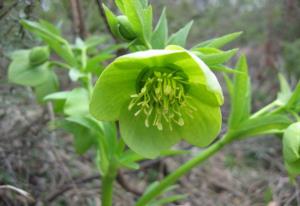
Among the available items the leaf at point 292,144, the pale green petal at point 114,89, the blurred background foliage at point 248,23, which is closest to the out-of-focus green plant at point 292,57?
the blurred background foliage at point 248,23

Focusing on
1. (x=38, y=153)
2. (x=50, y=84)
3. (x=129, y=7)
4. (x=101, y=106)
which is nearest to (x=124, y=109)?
(x=101, y=106)

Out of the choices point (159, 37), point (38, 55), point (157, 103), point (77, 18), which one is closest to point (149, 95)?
point (157, 103)


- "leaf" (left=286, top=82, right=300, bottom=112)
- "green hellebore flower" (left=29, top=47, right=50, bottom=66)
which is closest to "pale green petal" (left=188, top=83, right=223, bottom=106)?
"leaf" (left=286, top=82, right=300, bottom=112)

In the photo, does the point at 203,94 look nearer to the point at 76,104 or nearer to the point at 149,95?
the point at 149,95

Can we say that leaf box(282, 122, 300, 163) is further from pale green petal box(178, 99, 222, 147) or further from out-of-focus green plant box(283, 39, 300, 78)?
out-of-focus green plant box(283, 39, 300, 78)

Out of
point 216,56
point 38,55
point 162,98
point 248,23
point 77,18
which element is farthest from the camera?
point 248,23

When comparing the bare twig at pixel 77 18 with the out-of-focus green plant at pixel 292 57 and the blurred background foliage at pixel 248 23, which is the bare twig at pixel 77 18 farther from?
the out-of-focus green plant at pixel 292 57
